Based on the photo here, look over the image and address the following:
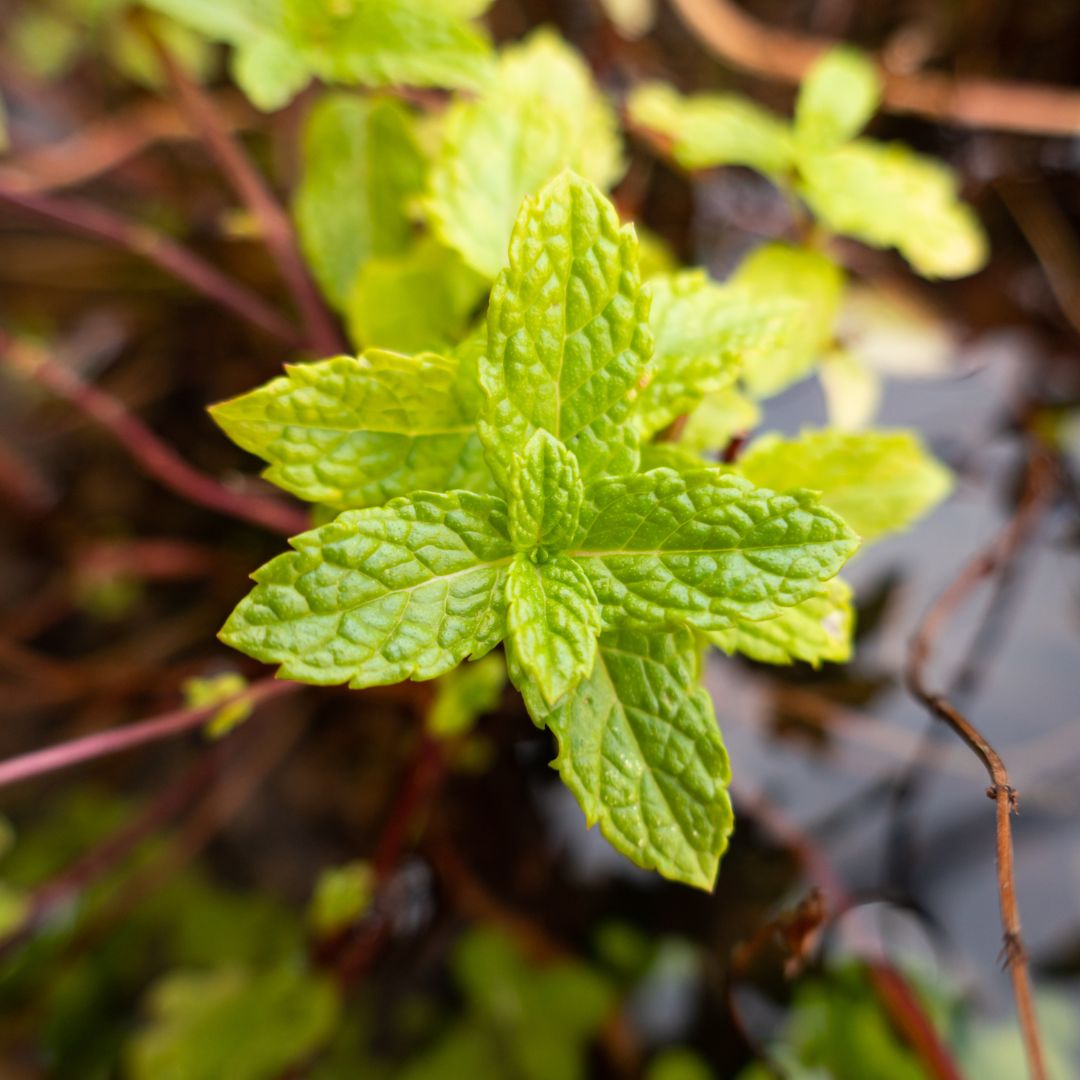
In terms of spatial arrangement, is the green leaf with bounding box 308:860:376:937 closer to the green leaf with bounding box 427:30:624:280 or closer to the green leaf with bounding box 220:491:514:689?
the green leaf with bounding box 220:491:514:689

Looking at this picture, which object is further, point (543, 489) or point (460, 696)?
point (460, 696)

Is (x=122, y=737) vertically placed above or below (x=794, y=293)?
below

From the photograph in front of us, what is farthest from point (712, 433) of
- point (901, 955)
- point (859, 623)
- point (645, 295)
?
point (901, 955)

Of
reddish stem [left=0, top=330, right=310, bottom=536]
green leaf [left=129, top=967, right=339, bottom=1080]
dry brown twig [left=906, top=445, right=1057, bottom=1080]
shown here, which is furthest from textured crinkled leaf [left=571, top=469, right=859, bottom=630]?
green leaf [left=129, top=967, right=339, bottom=1080]

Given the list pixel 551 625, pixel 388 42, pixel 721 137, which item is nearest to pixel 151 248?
pixel 388 42

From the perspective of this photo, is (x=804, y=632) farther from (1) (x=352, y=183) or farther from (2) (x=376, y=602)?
(1) (x=352, y=183)

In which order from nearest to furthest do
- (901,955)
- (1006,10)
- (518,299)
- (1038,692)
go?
(518,299), (901,955), (1038,692), (1006,10)

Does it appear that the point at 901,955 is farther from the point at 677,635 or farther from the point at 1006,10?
the point at 1006,10
